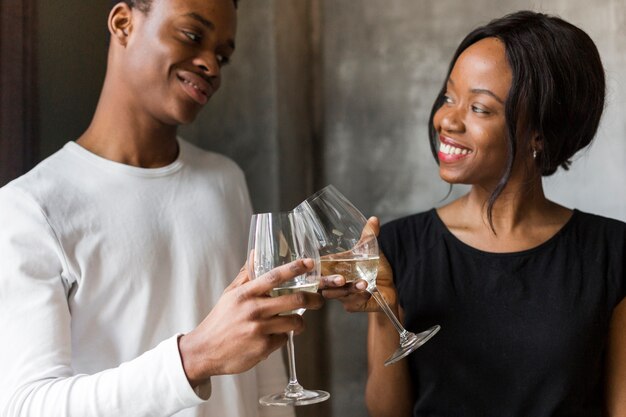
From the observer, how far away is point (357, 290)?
1.42 meters

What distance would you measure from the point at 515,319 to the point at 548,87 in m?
0.52

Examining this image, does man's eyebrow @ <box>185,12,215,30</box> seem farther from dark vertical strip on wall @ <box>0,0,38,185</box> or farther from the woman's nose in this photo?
the woman's nose

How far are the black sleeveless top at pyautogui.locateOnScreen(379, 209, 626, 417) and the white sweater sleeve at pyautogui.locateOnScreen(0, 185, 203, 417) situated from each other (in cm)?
64

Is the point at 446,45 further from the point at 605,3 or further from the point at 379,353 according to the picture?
the point at 379,353

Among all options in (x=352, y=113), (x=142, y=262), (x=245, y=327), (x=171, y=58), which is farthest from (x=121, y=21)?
(x=352, y=113)

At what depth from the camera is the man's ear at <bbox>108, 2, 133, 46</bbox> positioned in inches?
71.0

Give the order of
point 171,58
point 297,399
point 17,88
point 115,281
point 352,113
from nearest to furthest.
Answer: point 297,399 < point 115,281 < point 171,58 < point 17,88 < point 352,113

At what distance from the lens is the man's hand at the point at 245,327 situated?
1.21m

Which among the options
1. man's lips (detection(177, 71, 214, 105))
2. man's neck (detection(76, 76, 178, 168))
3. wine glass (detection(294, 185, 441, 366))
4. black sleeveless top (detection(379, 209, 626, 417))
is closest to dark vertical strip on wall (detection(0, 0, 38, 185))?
man's neck (detection(76, 76, 178, 168))

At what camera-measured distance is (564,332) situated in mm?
1737

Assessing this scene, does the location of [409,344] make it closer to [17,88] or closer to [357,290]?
[357,290]

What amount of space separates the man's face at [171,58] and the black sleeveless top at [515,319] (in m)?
0.62

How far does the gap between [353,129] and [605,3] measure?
85 cm

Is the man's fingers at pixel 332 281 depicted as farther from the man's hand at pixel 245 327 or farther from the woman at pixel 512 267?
the woman at pixel 512 267
